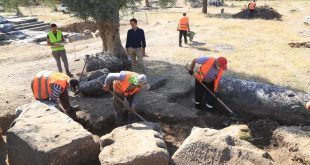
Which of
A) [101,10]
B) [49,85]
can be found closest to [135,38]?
[101,10]

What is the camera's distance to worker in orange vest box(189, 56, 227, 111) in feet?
27.7

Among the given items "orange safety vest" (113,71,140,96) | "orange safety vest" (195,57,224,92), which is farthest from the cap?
"orange safety vest" (113,71,140,96)

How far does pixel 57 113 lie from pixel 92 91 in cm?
249

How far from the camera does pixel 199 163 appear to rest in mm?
6043

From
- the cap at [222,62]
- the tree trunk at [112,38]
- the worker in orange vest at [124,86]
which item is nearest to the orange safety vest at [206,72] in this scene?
the cap at [222,62]

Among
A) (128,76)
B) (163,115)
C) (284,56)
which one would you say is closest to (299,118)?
(163,115)

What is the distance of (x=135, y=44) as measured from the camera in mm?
11297

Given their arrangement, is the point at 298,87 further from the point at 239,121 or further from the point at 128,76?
the point at 128,76

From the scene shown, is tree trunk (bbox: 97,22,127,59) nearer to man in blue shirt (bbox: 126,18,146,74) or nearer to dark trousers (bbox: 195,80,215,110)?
man in blue shirt (bbox: 126,18,146,74)

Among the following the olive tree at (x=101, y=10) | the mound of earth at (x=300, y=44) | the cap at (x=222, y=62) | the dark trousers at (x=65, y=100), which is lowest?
the mound of earth at (x=300, y=44)

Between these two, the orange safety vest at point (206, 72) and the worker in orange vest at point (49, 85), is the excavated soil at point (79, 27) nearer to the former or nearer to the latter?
the worker in orange vest at point (49, 85)

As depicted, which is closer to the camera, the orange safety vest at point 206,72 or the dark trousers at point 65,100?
the dark trousers at point 65,100

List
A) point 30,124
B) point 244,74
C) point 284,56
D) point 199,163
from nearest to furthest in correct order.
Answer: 1. point 199,163
2. point 30,124
3. point 244,74
4. point 284,56

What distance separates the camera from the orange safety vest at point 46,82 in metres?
7.72
